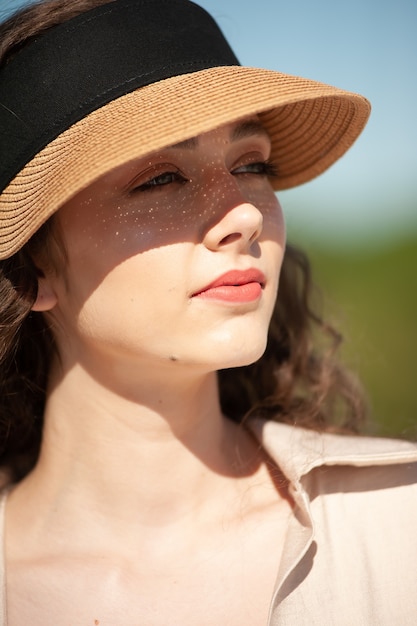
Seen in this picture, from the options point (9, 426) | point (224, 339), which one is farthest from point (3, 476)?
point (224, 339)

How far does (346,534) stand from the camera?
6.21 feet

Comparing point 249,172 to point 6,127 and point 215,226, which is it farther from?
point 6,127

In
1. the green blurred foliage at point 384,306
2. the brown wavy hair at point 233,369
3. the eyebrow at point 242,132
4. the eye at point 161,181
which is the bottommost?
the green blurred foliage at point 384,306

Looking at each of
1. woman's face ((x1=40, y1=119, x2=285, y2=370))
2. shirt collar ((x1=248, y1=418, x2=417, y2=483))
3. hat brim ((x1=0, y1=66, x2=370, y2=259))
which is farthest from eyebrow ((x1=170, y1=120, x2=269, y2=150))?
shirt collar ((x1=248, y1=418, x2=417, y2=483))

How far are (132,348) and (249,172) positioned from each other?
22.4 inches

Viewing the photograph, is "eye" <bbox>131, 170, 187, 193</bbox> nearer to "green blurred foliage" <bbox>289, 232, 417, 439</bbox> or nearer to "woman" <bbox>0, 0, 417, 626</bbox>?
"woman" <bbox>0, 0, 417, 626</bbox>

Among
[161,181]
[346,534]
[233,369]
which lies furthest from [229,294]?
[233,369]

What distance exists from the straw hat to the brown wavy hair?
5.7 inches

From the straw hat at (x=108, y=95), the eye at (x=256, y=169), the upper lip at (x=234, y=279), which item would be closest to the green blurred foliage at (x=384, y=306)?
the eye at (x=256, y=169)

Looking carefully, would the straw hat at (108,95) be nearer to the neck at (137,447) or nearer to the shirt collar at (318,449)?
the neck at (137,447)

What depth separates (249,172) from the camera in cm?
198

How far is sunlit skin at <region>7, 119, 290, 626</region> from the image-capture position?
175 cm

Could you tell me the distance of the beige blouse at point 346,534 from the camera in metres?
1.76

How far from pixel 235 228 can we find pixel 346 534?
Answer: 0.82m
